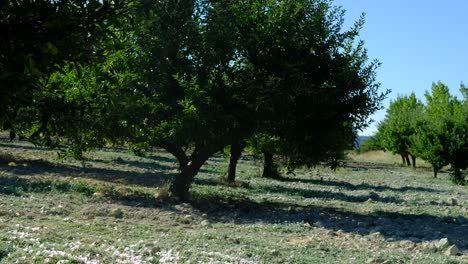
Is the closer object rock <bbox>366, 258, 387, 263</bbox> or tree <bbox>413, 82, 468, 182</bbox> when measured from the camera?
rock <bbox>366, 258, 387, 263</bbox>

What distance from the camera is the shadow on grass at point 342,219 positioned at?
1409 cm

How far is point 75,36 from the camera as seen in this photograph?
458 cm

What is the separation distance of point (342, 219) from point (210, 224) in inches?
167

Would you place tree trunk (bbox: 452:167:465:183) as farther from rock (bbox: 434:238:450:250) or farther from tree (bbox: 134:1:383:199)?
rock (bbox: 434:238:450:250)

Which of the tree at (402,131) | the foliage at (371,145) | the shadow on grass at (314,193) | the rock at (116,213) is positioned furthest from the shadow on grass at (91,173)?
the foliage at (371,145)

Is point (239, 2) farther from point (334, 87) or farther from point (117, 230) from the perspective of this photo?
point (117, 230)

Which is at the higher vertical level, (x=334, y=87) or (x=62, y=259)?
(x=334, y=87)

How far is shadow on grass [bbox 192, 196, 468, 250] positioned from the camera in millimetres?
14094

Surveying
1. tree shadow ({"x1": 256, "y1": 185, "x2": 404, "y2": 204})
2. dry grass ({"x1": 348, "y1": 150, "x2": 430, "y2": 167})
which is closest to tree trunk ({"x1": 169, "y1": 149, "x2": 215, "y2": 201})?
tree shadow ({"x1": 256, "y1": 185, "x2": 404, "y2": 204})

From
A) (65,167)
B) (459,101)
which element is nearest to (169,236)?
(65,167)

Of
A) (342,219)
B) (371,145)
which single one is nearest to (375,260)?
(342,219)

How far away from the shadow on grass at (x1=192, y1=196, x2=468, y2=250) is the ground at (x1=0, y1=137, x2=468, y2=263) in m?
0.03

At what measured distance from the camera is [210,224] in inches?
558

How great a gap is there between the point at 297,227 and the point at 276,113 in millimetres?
3598
